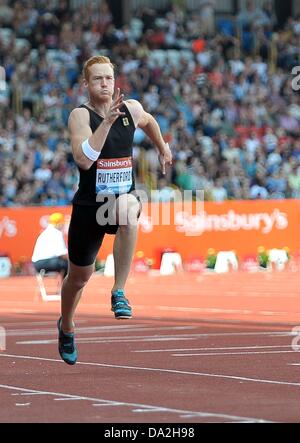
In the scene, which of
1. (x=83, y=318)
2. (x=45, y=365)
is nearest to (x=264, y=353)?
(x=45, y=365)

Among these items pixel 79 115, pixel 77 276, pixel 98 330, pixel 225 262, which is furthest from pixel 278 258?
pixel 79 115

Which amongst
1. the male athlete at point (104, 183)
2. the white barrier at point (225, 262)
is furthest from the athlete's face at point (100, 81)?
the white barrier at point (225, 262)

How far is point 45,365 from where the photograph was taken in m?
11.8

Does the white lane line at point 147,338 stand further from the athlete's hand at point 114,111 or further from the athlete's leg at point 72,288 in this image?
the athlete's hand at point 114,111

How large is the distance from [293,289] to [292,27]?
17.4 m

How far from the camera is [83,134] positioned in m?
10.1

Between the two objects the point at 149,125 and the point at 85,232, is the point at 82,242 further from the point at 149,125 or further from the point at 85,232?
the point at 149,125

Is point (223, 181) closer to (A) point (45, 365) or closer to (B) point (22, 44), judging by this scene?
(B) point (22, 44)

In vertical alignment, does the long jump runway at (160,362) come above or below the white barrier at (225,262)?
below

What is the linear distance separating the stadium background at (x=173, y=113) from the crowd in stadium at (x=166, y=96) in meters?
0.04

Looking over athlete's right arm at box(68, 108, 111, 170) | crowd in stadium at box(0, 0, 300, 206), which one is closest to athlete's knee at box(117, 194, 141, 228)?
athlete's right arm at box(68, 108, 111, 170)

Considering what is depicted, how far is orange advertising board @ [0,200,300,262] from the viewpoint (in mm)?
28719

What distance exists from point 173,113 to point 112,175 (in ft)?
77.6

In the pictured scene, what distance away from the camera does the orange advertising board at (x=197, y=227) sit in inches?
1131
